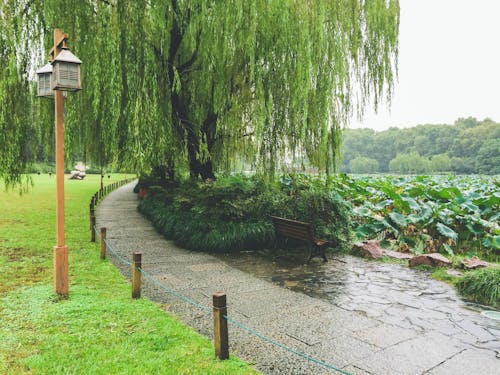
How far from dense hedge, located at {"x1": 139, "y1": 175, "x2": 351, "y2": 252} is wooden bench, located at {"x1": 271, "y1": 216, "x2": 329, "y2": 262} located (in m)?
0.65

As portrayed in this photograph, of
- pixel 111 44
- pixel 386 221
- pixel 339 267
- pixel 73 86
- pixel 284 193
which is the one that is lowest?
pixel 339 267

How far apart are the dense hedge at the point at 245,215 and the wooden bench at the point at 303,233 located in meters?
0.65

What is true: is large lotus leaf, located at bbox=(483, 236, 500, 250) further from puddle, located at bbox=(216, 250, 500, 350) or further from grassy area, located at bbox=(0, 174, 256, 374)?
grassy area, located at bbox=(0, 174, 256, 374)

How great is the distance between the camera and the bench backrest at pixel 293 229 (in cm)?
753

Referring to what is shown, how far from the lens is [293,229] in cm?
797

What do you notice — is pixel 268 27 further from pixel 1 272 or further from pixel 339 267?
pixel 1 272

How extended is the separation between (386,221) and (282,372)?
7.43 m

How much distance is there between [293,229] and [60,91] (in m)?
5.16

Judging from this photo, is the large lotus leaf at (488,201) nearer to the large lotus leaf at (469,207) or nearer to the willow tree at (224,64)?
the large lotus leaf at (469,207)

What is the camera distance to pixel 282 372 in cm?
331

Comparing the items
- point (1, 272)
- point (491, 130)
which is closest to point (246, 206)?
point (1, 272)

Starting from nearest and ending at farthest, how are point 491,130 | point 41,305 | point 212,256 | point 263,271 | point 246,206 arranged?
point 41,305 → point 263,271 → point 212,256 → point 246,206 → point 491,130

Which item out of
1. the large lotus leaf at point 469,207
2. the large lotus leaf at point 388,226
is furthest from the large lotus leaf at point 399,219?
the large lotus leaf at point 469,207

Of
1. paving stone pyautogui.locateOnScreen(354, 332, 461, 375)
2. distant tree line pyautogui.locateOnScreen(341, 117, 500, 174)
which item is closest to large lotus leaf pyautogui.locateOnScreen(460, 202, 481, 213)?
paving stone pyautogui.locateOnScreen(354, 332, 461, 375)
